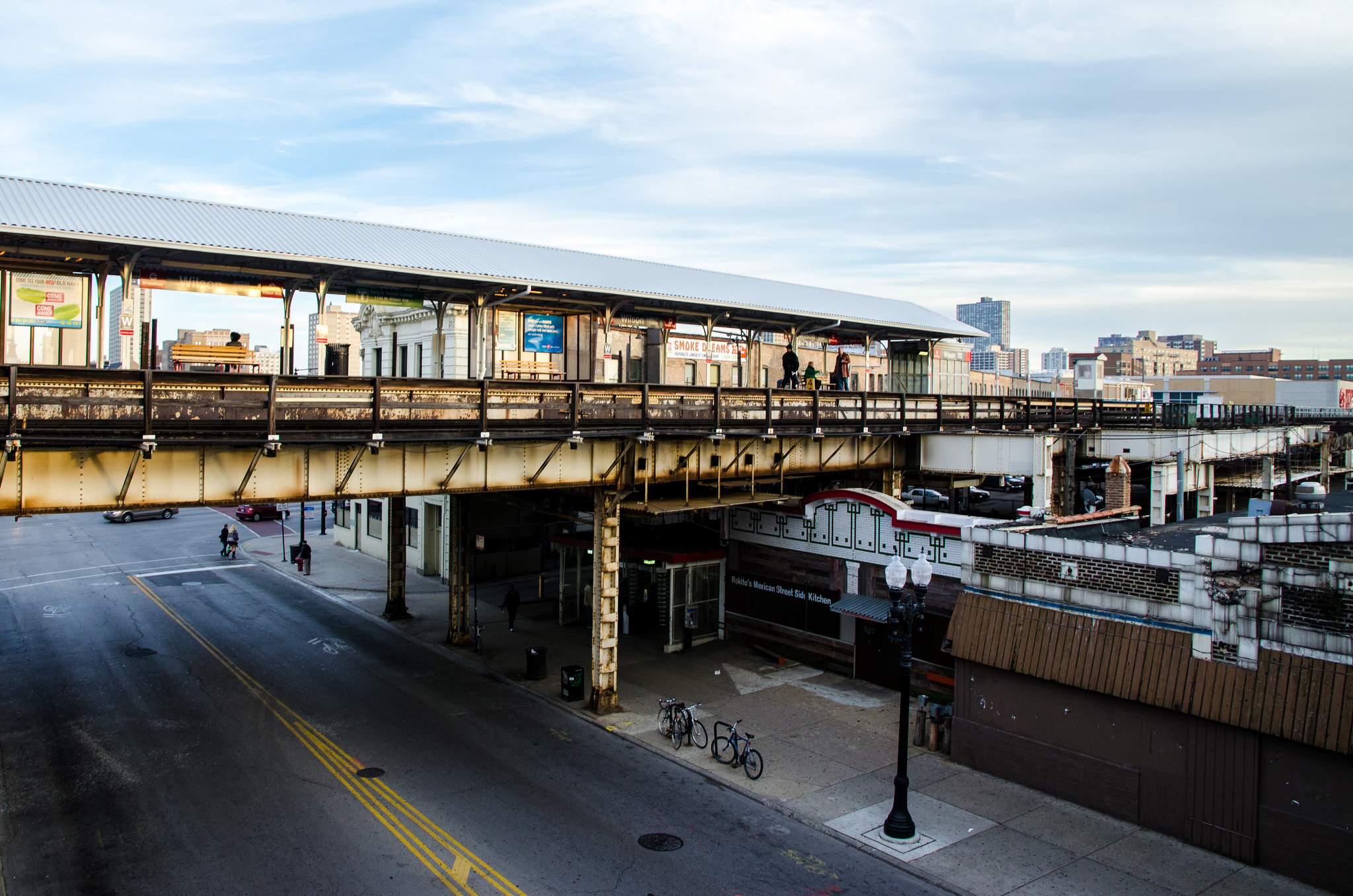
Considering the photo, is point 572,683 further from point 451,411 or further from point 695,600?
point 451,411

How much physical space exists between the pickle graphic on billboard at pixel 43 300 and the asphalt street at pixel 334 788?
8969mm

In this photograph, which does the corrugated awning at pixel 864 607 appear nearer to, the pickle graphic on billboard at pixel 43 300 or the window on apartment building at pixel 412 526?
the pickle graphic on billboard at pixel 43 300

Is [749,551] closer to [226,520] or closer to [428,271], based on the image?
[428,271]

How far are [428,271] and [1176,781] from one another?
1937 cm

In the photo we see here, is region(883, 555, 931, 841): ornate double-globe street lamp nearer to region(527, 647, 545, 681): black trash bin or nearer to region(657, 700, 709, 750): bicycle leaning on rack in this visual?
region(657, 700, 709, 750): bicycle leaning on rack

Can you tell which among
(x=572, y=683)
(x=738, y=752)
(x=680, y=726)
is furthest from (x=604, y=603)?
(x=738, y=752)

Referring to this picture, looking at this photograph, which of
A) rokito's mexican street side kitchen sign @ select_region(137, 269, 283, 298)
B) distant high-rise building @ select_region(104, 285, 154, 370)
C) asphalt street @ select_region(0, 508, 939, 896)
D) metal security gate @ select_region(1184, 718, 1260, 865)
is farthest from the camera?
rokito's mexican street side kitchen sign @ select_region(137, 269, 283, 298)

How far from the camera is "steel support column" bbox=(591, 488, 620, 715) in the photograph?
67.7 feet

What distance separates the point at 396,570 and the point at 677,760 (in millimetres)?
15602

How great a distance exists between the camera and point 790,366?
1165 inches

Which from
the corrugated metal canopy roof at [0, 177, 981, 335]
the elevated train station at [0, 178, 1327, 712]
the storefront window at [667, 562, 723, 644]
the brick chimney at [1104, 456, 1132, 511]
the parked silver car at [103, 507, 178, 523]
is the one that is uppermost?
the corrugated metal canopy roof at [0, 177, 981, 335]

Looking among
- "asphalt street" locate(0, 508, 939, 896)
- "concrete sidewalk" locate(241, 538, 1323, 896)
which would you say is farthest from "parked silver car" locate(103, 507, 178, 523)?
"concrete sidewalk" locate(241, 538, 1323, 896)

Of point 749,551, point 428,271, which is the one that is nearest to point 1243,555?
point 749,551

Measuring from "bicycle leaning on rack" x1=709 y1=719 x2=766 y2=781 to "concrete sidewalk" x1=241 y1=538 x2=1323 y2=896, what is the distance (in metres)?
0.18
